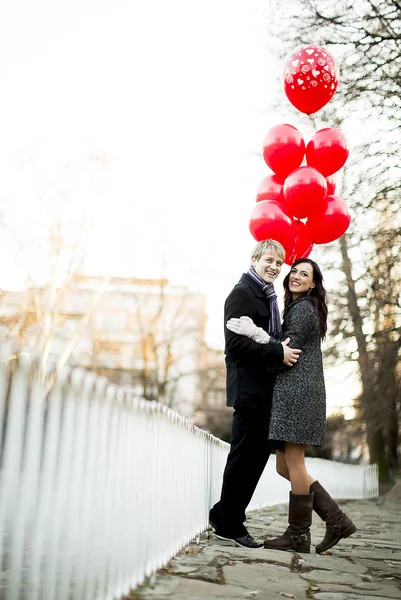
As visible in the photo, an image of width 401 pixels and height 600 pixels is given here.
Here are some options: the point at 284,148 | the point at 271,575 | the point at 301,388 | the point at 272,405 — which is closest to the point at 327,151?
the point at 284,148

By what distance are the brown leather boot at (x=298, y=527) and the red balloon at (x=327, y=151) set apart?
3.11 m

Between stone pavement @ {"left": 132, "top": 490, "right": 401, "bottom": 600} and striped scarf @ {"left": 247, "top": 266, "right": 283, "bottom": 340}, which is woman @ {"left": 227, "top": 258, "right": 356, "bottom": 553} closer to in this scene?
striped scarf @ {"left": 247, "top": 266, "right": 283, "bottom": 340}

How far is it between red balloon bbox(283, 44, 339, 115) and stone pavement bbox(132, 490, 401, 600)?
3.99 meters

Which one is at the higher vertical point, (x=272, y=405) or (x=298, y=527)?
(x=272, y=405)

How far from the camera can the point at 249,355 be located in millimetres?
4156

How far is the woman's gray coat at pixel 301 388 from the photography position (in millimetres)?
4141

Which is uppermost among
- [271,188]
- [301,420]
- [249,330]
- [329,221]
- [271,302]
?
[271,188]

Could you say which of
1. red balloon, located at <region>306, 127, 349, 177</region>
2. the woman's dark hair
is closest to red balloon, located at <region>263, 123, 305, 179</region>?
red balloon, located at <region>306, 127, 349, 177</region>

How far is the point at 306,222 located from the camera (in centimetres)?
606

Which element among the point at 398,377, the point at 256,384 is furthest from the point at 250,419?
the point at 398,377

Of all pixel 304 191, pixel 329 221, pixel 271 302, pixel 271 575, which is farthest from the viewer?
pixel 329 221

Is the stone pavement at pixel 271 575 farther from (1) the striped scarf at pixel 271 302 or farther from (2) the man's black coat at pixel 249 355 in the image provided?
(1) the striped scarf at pixel 271 302

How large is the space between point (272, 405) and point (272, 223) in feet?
6.64

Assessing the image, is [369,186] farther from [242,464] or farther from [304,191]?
[242,464]
